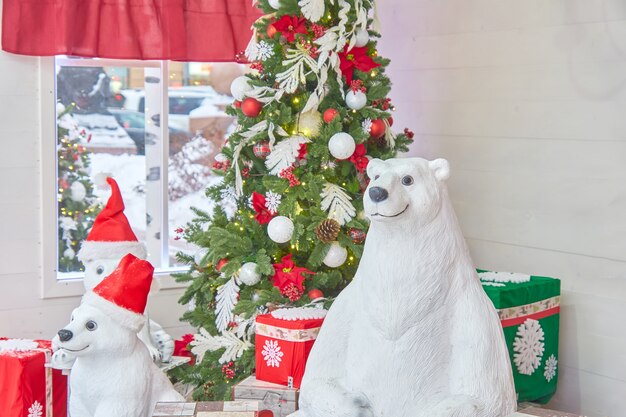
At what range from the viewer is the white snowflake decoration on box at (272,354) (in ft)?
9.46

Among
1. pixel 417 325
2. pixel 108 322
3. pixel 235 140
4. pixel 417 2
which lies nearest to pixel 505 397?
pixel 417 325

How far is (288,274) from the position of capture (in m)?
3.28

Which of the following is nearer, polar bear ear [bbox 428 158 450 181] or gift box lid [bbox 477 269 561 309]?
polar bear ear [bbox 428 158 450 181]

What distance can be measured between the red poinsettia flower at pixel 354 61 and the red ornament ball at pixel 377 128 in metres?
0.18

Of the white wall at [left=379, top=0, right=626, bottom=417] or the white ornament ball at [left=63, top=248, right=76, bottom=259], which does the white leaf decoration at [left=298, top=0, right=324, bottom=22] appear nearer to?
the white wall at [left=379, top=0, right=626, bottom=417]

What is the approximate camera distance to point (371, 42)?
3.47 metres

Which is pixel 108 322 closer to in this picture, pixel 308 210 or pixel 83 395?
pixel 83 395

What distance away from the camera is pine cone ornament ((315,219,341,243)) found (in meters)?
3.24

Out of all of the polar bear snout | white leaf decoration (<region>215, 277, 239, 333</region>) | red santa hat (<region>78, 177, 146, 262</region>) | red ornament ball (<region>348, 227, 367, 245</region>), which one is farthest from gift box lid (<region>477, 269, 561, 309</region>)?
the polar bear snout

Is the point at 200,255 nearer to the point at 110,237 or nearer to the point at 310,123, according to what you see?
the point at 110,237

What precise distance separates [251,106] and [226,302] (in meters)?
0.72

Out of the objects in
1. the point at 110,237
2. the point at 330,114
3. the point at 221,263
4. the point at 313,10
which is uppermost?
the point at 313,10

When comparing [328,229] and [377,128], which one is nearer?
[328,229]

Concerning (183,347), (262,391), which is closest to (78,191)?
(183,347)
